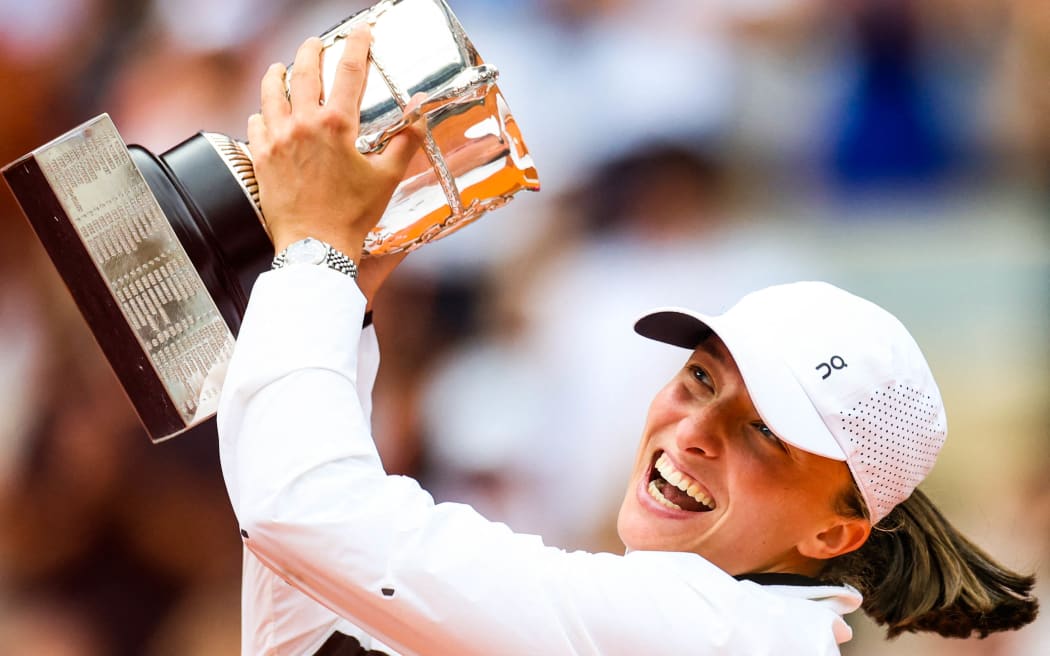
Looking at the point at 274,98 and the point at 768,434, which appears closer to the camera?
the point at 274,98

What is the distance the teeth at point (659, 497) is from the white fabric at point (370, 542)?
0.54ft

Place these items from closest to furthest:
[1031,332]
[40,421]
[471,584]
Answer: [471,584], [1031,332], [40,421]

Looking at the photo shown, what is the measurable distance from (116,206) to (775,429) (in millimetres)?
584

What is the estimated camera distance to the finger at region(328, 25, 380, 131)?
82cm

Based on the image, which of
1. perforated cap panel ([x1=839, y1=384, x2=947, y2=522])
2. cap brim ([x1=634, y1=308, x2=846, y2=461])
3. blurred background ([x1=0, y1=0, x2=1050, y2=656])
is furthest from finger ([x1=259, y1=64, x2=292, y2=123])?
blurred background ([x1=0, y1=0, x2=1050, y2=656])

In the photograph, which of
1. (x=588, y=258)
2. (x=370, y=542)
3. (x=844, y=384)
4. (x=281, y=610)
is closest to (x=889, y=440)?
(x=844, y=384)

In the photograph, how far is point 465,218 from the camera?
0.93 m

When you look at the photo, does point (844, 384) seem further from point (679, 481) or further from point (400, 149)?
point (400, 149)

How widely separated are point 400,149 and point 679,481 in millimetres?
449

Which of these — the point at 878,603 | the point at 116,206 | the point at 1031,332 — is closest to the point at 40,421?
the point at 116,206

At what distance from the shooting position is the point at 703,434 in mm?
1044

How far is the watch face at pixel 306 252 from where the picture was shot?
824mm

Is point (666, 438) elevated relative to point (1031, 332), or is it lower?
elevated

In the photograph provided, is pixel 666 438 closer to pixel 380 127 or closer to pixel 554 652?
pixel 554 652
